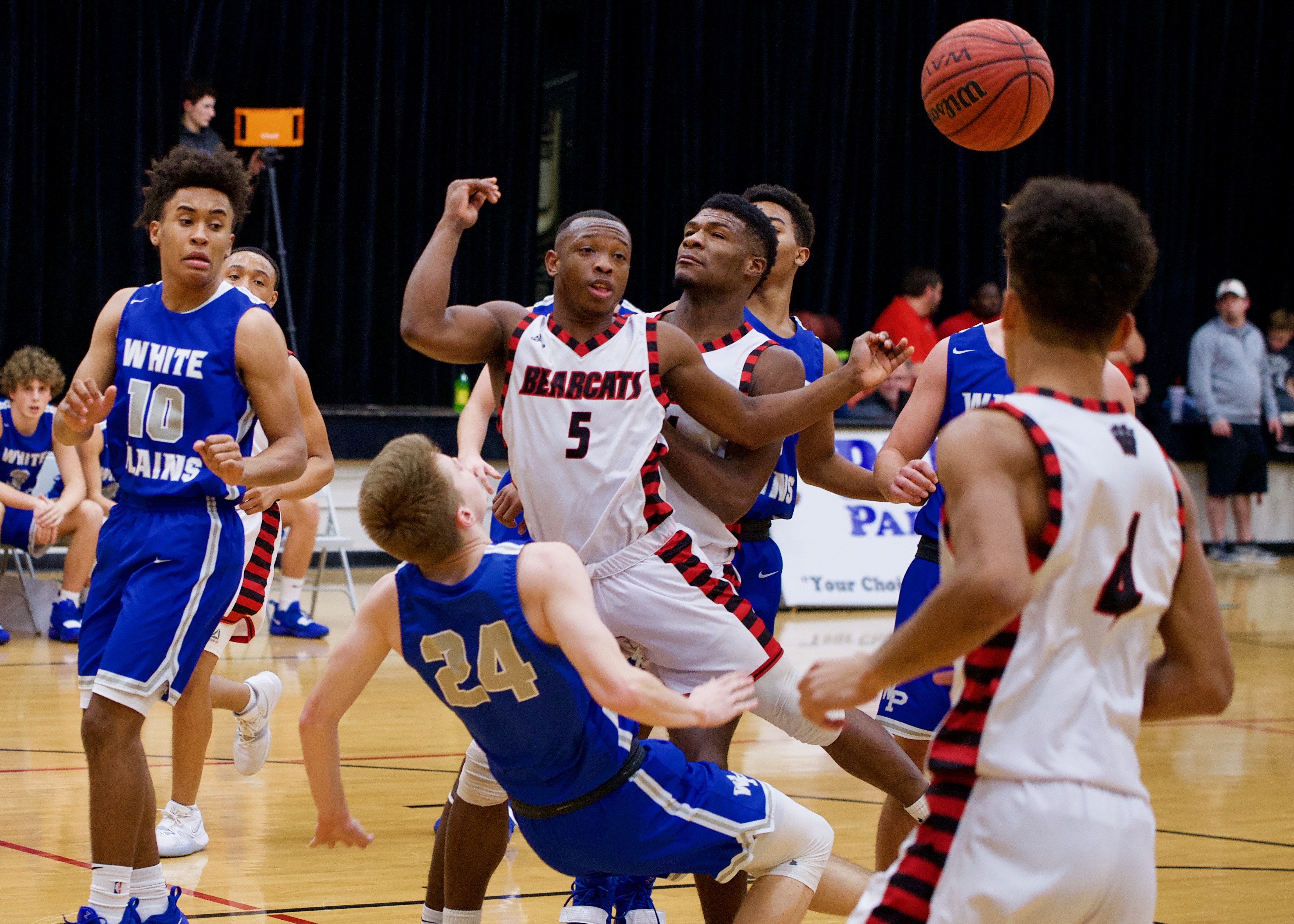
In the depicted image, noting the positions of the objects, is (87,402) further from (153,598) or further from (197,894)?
(197,894)

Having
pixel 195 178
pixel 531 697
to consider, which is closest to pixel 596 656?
pixel 531 697

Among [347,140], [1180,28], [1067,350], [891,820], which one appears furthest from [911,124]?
[1067,350]

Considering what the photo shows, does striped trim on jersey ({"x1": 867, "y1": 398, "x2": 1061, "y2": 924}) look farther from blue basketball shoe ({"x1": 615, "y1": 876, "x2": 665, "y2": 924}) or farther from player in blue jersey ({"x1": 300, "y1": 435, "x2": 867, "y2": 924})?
blue basketball shoe ({"x1": 615, "y1": 876, "x2": 665, "y2": 924})

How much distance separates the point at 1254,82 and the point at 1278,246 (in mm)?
1716

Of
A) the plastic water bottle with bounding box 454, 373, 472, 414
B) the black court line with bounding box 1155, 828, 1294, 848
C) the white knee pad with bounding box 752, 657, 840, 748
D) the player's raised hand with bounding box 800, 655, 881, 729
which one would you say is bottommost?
the black court line with bounding box 1155, 828, 1294, 848

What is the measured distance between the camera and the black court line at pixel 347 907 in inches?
154

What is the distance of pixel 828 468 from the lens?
4309mm

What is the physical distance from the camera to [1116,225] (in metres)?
2.16

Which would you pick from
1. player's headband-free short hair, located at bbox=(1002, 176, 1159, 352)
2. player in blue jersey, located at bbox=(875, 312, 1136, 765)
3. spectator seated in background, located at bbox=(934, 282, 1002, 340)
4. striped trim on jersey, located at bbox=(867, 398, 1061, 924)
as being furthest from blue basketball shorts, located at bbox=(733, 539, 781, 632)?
spectator seated in background, located at bbox=(934, 282, 1002, 340)

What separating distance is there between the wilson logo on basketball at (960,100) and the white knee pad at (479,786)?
7.80 feet

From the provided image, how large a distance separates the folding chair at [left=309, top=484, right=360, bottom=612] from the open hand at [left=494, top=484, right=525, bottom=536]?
5206 millimetres

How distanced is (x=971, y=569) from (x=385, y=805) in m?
3.54

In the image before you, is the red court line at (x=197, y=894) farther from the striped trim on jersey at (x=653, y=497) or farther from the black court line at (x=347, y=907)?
the striped trim on jersey at (x=653, y=497)

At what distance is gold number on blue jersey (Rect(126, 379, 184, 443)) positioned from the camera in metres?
3.79
